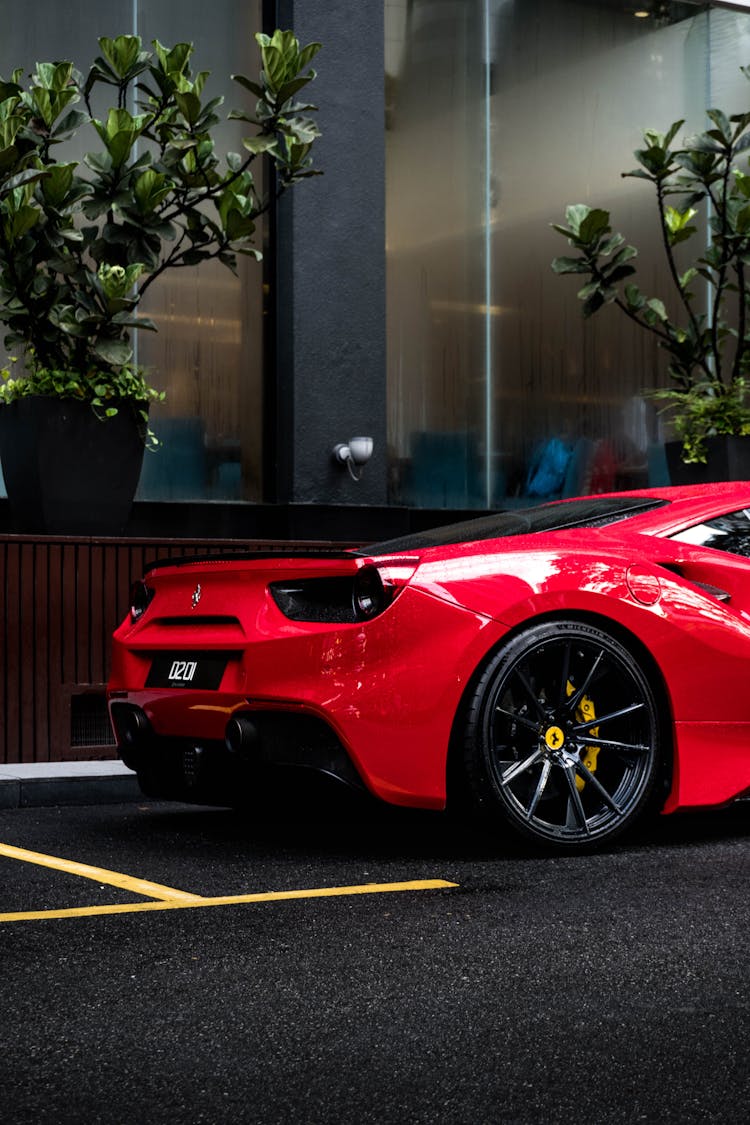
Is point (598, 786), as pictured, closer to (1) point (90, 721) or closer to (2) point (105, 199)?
(1) point (90, 721)

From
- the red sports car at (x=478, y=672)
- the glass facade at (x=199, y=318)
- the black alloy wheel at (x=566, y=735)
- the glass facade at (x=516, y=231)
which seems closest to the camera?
the red sports car at (x=478, y=672)

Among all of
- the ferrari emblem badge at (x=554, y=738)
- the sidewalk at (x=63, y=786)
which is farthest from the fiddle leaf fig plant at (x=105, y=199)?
the ferrari emblem badge at (x=554, y=738)

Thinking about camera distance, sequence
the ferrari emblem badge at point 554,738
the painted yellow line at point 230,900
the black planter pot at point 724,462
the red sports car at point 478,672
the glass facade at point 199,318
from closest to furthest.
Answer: the painted yellow line at point 230,900 → the red sports car at point 478,672 → the ferrari emblem badge at point 554,738 → the black planter pot at point 724,462 → the glass facade at point 199,318

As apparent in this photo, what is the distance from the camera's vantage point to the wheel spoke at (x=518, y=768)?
5037mm

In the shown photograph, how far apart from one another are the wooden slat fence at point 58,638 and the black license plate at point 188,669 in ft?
7.67

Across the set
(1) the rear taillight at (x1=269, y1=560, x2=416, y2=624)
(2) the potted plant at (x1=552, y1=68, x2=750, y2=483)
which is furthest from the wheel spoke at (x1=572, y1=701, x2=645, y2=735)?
(2) the potted plant at (x1=552, y1=68, x2=750, y2=483)

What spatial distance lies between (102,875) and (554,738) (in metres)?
1.53

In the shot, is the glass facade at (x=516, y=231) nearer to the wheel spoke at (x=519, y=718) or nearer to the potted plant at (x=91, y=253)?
the potted plant at (x=91, y=253)

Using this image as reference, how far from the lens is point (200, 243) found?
30.5ft

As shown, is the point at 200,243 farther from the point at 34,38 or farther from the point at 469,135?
the point at 469,135

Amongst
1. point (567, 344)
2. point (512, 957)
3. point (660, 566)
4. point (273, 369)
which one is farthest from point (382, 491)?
point (512, 957)

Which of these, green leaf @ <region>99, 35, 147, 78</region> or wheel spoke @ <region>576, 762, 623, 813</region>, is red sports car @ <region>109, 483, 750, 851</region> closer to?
wheel spoke @ <region>576, 762, 623, 813</region>

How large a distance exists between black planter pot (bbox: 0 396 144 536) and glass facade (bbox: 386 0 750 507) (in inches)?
131

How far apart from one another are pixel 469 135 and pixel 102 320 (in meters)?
4.68
